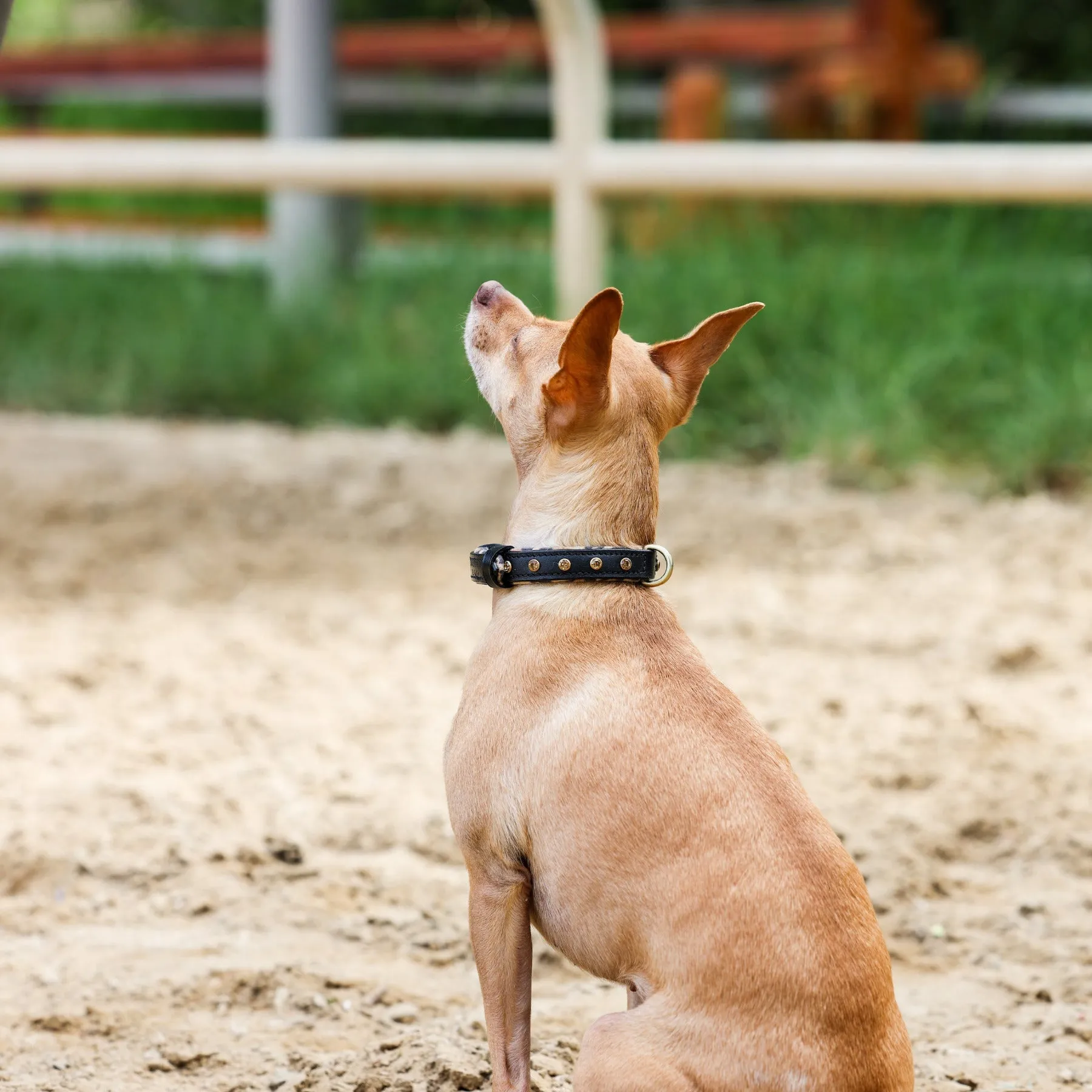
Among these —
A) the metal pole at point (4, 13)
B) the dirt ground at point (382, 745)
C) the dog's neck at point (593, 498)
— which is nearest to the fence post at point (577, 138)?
the dirt ground at point (382, 745)

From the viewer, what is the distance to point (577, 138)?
6.04 m

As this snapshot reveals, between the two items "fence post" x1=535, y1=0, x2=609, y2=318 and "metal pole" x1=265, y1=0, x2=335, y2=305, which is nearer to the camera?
"fence post" x1=535, y1=0, x2=609, y2=318

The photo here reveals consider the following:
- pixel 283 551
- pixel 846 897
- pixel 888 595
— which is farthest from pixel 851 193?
pixel 846 897

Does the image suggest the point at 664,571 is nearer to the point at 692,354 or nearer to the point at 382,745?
the point at 692,354

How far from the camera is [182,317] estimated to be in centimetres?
739

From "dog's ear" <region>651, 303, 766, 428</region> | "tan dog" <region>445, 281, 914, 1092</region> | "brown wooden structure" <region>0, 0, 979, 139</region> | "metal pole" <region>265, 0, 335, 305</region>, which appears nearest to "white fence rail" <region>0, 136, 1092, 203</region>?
"metal pole" <region>265, 0, 335, 305</region>

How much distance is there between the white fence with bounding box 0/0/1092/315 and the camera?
539 centimetres

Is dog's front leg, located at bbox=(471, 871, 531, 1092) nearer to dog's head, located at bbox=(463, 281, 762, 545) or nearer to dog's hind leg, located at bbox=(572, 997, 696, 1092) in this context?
dog's hind leg, located at bbox=(572, 997, 696, 1092)

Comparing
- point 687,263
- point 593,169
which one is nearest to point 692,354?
point 593,169

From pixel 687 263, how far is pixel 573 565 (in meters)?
4.85

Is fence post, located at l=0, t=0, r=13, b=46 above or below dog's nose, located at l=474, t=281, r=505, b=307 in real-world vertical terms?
above

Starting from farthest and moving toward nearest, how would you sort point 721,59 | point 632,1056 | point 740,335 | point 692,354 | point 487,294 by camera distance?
point 721,59 < point 740,335 < point 487,294 < point 692,354 < point 632,1056

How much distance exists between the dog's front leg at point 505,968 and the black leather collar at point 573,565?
15.2 inches

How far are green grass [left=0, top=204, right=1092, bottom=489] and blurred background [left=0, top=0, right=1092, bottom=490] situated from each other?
0.5 inches
